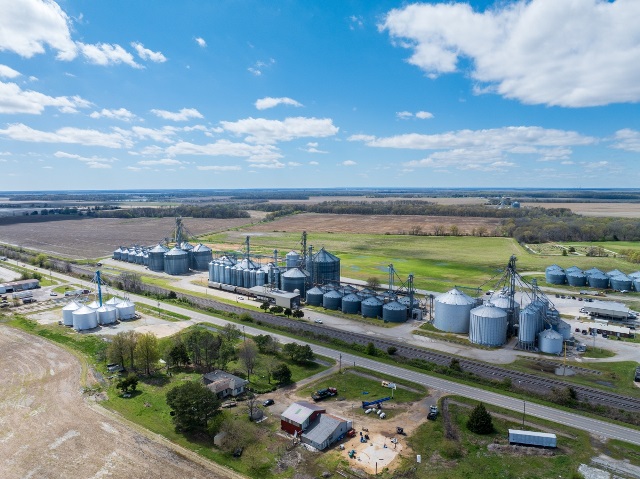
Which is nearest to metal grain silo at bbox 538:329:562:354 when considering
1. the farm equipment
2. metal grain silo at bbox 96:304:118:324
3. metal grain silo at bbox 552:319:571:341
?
metal grain silo at bbox 552:319:571:341

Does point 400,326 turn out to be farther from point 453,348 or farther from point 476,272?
point 476,272

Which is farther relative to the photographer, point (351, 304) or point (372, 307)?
point (351, 304)

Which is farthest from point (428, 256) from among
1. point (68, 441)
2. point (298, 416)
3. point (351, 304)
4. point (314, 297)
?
point (68, 441)

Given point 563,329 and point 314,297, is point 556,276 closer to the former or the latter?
point 563,329

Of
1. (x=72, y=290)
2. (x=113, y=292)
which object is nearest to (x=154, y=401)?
(x=113, y=292)

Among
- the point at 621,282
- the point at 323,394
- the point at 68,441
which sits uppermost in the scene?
the point at 621,282

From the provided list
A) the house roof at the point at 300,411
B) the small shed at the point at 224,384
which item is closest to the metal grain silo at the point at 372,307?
the small shed at the point at 224,384

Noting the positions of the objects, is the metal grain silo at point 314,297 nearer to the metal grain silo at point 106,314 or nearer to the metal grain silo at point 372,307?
the metal grain silo at point 372,307
